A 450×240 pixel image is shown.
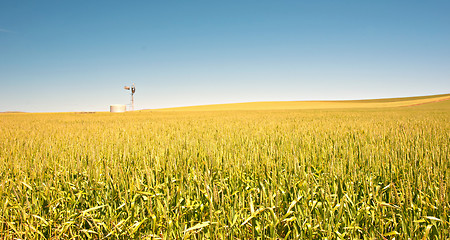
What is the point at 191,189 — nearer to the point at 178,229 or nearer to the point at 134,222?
the point at 178,229

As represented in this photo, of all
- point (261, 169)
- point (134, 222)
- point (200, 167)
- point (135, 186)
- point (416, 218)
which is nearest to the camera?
point (416, 218)

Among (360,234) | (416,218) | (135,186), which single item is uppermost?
(135,186)

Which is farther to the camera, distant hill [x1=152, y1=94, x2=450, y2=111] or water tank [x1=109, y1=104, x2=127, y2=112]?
distant hill [x1=152, y1=94, x2=450, y2=111]

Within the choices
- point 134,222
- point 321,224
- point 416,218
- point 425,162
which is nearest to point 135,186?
point 134,222

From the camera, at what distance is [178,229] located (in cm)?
149

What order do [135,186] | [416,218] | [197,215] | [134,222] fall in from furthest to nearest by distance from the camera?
[135,186] < [197,215] < [134,222] < [416,218]

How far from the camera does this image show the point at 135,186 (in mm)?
1817

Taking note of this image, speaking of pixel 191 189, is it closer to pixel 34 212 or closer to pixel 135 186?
pixel 135 186

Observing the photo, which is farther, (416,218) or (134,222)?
(134,222)

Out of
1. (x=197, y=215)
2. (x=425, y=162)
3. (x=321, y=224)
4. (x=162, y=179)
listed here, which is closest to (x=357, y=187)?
(x=321, y=224)

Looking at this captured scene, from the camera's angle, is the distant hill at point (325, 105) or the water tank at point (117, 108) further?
the distant hill at point (325, 105)

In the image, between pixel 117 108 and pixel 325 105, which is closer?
pixel 117 108

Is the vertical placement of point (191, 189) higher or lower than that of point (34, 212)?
higher

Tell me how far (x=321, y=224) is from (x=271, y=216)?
1.12 ft
